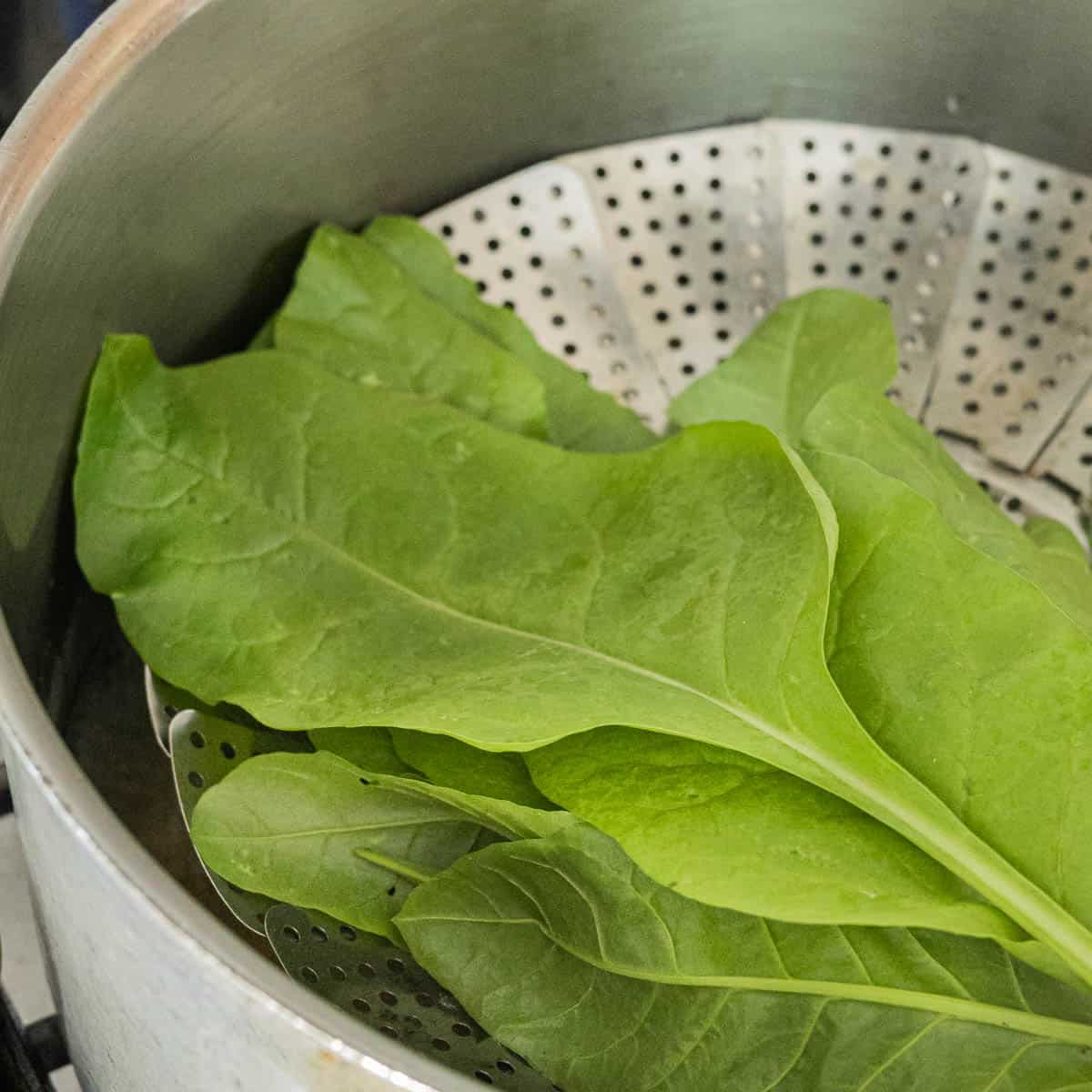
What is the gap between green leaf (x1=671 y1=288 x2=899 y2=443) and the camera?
0.58m

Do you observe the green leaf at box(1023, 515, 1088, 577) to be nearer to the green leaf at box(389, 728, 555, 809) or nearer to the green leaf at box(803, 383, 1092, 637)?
the green leaf at box(803, 383, 1092, 637)

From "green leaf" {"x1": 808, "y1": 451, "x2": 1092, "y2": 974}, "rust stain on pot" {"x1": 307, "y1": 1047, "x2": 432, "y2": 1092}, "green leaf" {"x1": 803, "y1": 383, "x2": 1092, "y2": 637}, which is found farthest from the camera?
"green leaf" {"x1": 803, "y1": 383, "x2": 1092, "y2": 637}

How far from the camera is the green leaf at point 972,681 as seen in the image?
15.5 inches

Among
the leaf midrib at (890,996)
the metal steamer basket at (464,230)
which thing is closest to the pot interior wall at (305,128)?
the metal steamer basket at (464,230)

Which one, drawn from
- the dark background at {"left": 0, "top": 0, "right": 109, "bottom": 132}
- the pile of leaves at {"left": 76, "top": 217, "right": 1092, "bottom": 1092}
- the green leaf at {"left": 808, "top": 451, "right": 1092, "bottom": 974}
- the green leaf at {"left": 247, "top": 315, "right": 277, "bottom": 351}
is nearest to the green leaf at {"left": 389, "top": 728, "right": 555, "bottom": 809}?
the pile of leaves at {"left": 76, "top": 217, "right": 1092, "bottom": 1092}

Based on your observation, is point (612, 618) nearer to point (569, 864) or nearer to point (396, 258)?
point (569, 864)

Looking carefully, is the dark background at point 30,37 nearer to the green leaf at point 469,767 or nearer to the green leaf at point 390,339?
the green leaf at point 390,339

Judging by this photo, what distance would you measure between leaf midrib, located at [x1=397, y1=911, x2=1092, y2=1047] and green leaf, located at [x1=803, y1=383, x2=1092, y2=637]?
147mm

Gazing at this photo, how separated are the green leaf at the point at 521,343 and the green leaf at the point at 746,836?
0.65 feet

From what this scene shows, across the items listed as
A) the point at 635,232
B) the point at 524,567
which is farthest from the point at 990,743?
the point at 635,232

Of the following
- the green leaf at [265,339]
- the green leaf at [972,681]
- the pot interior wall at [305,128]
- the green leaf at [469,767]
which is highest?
the pot interior wall at [305,128]

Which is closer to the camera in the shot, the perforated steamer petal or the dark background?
the dark background

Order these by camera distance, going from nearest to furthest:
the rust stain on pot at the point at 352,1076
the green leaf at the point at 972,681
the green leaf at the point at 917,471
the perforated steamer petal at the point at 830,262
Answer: the rust stain on pot at the point at 352,1076 < the green leaf at the point at 972,681 < the green leaf at the point at 917,471 < the perforated steamer petal at the point at 830,262

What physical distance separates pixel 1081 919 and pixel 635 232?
416 mm
